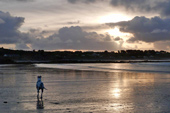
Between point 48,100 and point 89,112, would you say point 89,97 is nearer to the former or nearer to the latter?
point 48,100

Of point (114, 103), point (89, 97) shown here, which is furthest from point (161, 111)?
point (89, 97)

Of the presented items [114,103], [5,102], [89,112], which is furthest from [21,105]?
[114,103]

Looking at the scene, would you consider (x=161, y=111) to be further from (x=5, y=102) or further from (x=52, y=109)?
(x=5, y=102)

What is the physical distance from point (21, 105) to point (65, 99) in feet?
10.1

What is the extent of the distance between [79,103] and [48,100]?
2273 millimetres

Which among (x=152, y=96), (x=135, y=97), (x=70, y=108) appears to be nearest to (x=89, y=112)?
(x=70, y=108)

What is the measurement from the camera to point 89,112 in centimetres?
1223

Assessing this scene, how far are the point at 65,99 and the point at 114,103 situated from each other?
10.8ft

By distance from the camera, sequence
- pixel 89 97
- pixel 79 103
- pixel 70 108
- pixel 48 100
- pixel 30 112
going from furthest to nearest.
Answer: pixel 89 97 → pixel 48 100 → pixel 79 103 → pixel 70 108 → pixel 30 112

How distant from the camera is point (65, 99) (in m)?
15.8

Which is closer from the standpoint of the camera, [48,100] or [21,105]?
[21,105]

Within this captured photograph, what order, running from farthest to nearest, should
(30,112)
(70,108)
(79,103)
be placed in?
(79,103) < (70,108) < (30,112)

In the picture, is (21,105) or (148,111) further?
(21,105)

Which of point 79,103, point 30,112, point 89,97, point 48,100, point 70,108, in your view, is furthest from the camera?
point 89,97
